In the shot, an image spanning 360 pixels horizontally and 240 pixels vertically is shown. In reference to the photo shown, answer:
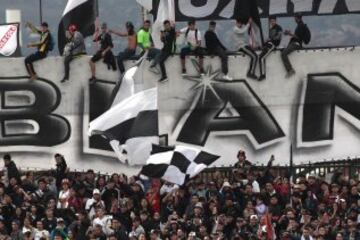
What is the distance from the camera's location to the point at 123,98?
4178 cm

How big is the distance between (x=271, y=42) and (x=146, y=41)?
Answer: 3.00 meters

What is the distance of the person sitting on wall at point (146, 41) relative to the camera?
45562 mm

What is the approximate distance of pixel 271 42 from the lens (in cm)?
4578

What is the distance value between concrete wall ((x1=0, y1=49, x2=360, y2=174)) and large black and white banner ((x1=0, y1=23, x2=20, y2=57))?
5.22 meters

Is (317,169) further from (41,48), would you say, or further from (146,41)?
(41,48)

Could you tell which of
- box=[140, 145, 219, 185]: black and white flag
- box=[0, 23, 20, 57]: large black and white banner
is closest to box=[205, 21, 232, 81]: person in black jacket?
box=[140, 145, 219, 185]: black and white flag

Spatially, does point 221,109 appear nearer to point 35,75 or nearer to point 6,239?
point 35,75

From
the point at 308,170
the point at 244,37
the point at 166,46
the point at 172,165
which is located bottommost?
the point at 308,170

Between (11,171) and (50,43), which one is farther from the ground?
(50,43)

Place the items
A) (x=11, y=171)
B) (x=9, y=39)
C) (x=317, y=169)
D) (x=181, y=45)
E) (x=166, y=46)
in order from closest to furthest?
(x=11, y=171) → (x=166, y=46) → (x=181, y=45) → (x=317, y=169) → (x=9, y=39)

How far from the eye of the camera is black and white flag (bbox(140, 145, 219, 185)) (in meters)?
38.8

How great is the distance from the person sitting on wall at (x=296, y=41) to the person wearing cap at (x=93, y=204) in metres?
7.78

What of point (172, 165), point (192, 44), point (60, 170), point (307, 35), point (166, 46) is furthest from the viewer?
point (307, 35)

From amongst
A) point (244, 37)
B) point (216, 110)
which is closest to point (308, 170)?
point (216, 110)
